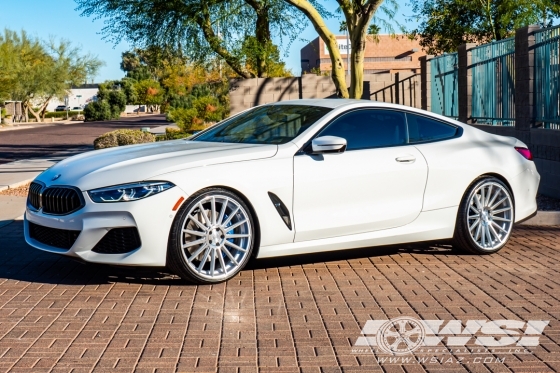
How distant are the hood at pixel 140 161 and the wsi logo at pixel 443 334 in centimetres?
211

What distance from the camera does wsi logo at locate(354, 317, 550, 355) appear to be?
5535 millimetres

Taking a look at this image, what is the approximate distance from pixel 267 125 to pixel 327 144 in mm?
906

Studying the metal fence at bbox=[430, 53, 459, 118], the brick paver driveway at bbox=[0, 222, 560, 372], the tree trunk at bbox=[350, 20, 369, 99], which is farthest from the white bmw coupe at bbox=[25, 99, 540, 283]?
the metal fence at bbox=[430, 53, 459, 118]

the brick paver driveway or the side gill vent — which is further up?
the side gill vent

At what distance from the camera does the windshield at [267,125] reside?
26.4 ft

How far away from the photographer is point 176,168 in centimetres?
721

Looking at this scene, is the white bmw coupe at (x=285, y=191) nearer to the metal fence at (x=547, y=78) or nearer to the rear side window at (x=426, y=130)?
the rear side window at (x=426, y=130)

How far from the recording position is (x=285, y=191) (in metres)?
7.54

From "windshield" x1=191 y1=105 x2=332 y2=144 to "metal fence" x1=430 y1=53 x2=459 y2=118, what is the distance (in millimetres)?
10791

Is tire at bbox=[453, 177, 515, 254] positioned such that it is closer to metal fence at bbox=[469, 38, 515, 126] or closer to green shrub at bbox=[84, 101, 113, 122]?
metal fence at bbox=[469, 38, 515, 126]

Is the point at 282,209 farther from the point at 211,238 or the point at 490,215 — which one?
the point at 490,215

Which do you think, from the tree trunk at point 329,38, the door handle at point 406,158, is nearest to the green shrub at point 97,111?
the tree trunk at point 329,38

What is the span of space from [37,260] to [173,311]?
2.61 meters

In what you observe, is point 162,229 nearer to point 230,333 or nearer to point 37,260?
point 230,333
